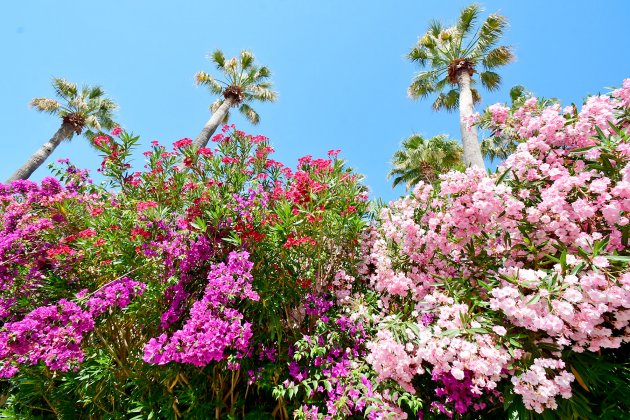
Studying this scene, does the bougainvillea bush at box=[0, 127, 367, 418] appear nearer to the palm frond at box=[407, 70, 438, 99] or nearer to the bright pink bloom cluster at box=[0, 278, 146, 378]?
the bright pink bloom cluster at box=[0, 278, 146, 378]

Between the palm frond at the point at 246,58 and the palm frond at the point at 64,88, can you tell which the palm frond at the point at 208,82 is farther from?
the palm frond at the point at 64,88

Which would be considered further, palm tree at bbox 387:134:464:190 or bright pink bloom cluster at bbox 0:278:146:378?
palm tree at bbox 387:134:464:190

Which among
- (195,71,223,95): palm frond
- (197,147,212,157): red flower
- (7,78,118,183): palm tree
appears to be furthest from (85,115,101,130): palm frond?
(197,147,212,157): red flower

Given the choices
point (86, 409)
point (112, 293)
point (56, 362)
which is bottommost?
point (86, 409)

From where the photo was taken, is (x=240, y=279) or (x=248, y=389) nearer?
(x=240, y=279)

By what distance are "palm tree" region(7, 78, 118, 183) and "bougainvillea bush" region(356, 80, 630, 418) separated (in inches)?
548

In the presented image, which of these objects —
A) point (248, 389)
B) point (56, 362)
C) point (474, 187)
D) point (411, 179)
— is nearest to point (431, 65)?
point (411, 179)

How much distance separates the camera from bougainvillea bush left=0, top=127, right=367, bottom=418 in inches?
144

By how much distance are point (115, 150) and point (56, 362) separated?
3.04m

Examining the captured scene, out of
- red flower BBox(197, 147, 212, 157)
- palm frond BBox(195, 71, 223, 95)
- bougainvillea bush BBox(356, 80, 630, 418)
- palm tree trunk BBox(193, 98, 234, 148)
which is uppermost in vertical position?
palm frond BBox(195, 71, 223, 95)

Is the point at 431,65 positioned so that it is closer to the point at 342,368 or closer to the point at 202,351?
the point at 342,368

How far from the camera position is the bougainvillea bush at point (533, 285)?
8.10 feet

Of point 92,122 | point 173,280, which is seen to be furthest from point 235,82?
point 173,280

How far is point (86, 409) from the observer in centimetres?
492
